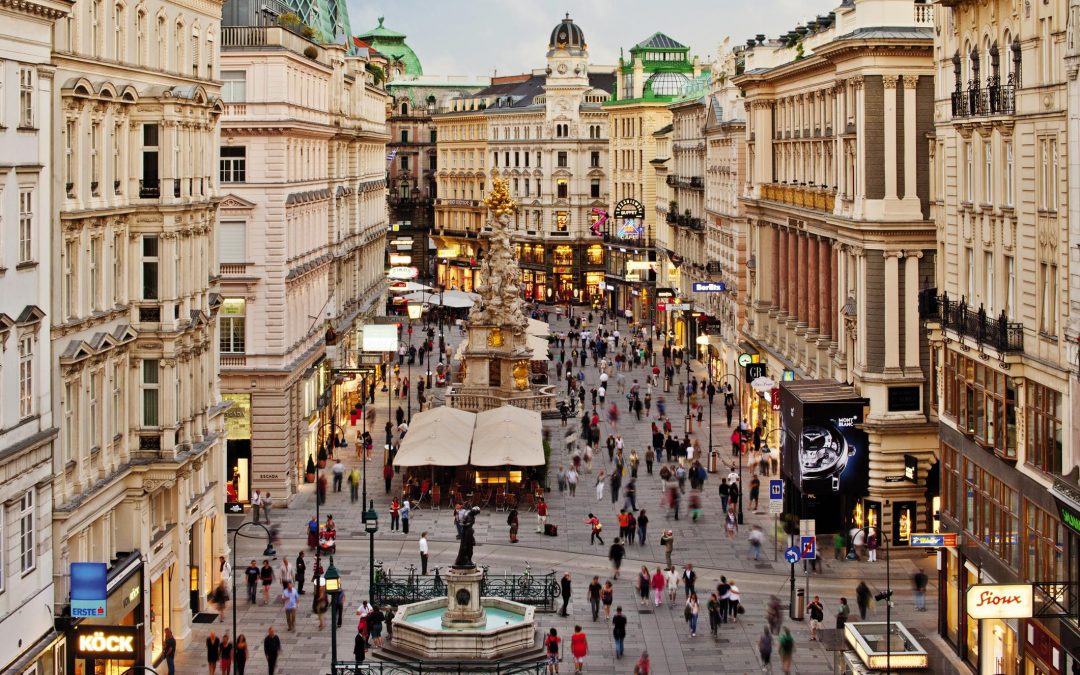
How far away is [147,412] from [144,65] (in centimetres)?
841

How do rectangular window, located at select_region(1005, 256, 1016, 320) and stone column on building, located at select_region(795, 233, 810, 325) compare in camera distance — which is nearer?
rectangular window, located at select_region(1005, 256, 1016, 320)

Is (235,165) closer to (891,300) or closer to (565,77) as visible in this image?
(891,300)

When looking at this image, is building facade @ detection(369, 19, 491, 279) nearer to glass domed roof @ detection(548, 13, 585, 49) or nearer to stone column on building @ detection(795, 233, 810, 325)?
glass domed roof @ detection(548, 13, 585, 49)

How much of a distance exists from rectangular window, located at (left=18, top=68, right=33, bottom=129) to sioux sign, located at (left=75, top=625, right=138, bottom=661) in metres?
9.77

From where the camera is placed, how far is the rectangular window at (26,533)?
30.5m

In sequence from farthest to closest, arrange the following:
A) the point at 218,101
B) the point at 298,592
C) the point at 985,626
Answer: the point at 298,592 < the point at 218,101 < the point at 985,626

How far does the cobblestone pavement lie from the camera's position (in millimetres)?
42969

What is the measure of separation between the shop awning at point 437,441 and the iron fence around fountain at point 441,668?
20.0 metres

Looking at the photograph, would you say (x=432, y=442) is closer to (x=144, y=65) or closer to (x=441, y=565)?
(x=441, y=565)

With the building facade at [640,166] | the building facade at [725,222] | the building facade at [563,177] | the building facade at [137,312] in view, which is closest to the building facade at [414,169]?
the building facade at [563,177]

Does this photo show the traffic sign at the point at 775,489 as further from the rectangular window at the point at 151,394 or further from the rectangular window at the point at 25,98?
the rectangular window at the point at 25,98

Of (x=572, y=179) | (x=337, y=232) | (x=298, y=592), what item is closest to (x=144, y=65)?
(x=298, y=592)

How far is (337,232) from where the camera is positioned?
82000 mm

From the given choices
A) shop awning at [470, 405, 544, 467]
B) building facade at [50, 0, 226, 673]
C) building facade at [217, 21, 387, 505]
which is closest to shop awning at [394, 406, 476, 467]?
shop awning at [470, 405, 544, 467]
